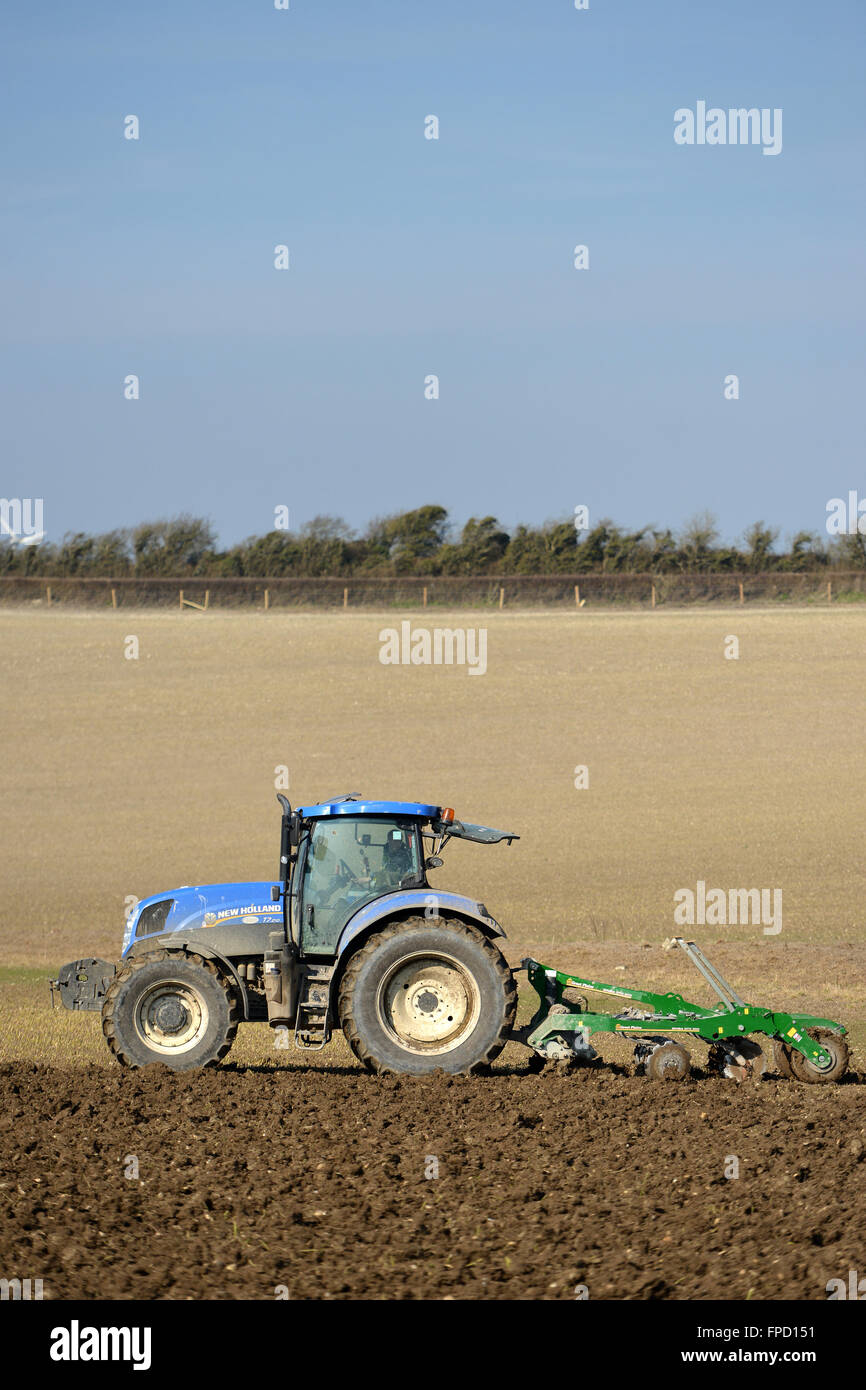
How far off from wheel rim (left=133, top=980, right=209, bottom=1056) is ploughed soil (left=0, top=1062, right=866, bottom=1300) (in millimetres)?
349

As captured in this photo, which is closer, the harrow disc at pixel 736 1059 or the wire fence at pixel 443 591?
the harrow disc at pixel 736 1059

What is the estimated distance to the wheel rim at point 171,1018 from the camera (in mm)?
9805

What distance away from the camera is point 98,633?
48188mm

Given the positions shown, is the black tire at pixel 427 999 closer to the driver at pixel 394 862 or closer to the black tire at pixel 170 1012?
the driver at pixel 394 862

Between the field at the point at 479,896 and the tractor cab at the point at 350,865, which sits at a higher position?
the tractor cab at the point at 350,865

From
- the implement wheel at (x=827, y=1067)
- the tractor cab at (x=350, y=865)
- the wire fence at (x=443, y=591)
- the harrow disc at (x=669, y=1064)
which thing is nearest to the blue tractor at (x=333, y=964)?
A: the tractor cab at (x=350, y=865)

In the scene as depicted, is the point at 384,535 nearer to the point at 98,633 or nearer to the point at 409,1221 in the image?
the point at 98,633

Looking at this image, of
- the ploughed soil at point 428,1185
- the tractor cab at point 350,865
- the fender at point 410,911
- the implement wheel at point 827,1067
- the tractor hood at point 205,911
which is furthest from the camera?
the tractor hood at point 205,911

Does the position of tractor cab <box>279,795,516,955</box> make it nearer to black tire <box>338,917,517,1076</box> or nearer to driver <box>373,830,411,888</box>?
driver <box>373,830,411,888</box>

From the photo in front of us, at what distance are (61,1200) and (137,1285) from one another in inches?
51.0

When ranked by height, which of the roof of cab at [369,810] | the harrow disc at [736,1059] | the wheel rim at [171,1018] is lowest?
the harrow disc at [736,1059]

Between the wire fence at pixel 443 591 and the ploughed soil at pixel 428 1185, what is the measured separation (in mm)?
46946

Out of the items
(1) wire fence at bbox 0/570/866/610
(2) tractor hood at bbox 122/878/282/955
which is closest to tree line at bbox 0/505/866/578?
(1) wire fence at bbox 0/570/866/610
